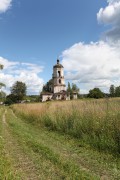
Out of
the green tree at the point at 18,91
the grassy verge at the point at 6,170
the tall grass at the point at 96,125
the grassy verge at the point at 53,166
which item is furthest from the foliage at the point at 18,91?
the grassy verge at the point at 6,170

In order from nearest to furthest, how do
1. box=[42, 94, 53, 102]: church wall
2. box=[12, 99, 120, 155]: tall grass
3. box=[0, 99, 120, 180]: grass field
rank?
box=[0, 99, 120, 180]: grass field, box=[12, 99, 120, 155]: tall grass, box=[42, 94, 53, 102]: church wall

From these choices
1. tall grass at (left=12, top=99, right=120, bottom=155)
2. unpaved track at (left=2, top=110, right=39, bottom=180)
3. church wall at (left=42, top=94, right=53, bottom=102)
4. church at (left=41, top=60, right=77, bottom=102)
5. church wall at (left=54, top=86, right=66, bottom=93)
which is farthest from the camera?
church wall at (left=54, top=86, right=66, bottom=93)

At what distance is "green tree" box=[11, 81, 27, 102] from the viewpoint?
10362 centimetres

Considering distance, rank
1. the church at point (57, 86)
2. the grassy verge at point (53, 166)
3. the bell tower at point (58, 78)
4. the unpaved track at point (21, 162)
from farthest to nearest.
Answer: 1. the bell tower at point (58, 78)
2. the church at point (57, 86)
3. the unpaved track at point (21, 162)
4. the grassy verge at point (53, 166)

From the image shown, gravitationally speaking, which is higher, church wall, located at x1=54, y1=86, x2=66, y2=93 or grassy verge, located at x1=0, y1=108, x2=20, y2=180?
church wall, located at x1=54, y1=86, x2=66, y2=93

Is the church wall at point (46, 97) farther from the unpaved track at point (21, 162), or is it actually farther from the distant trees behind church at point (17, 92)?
the unpaved track at point (21, 162)

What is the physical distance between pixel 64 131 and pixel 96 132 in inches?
126

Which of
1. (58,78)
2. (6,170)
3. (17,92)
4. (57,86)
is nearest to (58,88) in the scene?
(57,86)

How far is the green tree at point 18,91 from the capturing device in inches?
4080

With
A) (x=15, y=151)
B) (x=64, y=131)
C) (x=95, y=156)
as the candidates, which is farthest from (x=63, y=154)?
(x=64, y=131)

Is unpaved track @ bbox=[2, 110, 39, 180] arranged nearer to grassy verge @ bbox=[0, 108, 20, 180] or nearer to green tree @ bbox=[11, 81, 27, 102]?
grassy verge @ bbox=[0, 108, 20, 180]

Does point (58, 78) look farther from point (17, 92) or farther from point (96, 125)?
point (96, 125)

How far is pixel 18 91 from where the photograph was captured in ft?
347

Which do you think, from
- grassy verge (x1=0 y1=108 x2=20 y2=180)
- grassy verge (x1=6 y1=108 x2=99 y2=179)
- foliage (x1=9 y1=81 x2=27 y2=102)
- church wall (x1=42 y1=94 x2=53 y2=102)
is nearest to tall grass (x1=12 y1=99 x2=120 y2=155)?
grassy verge (x1=6 y1=108 x2=99 y2=179)
